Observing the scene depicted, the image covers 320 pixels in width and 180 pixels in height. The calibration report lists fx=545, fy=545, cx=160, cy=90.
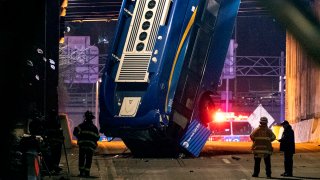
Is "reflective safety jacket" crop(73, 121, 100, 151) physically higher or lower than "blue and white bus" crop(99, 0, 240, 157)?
lower

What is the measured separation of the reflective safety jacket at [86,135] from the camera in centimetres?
1216

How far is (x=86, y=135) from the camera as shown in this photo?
40.1ft

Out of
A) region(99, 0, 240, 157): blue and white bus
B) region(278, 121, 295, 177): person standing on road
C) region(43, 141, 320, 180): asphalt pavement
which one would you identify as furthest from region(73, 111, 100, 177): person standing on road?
region(278, 121, 295, 177): person standing on road

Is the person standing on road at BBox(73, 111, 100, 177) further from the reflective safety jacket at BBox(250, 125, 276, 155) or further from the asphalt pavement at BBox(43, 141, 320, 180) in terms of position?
the reflective safety jacket at BBox(250, 125, 276, 155)

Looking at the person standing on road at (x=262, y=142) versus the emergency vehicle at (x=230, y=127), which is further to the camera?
the emergency vehicle at (x=230, y=127)

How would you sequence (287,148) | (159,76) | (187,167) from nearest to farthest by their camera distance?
1. (287,148)
2. (187,167)
3. (159,76)

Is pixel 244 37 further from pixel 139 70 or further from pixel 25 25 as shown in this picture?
pixel 25 25

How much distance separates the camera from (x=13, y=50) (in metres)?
3.60

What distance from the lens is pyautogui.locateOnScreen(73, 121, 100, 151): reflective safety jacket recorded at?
1216cm

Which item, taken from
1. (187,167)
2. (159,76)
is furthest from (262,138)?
(159,76)

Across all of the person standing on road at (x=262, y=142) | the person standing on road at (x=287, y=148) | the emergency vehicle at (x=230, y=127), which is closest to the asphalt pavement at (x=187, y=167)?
the person standing on road at (x=287, y=148)

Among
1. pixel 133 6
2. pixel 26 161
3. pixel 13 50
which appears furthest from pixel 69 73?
pixel 13 50

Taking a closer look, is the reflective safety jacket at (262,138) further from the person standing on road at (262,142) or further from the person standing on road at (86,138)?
the person standing on road at (86,138)

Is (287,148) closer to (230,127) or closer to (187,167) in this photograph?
(187,167)
